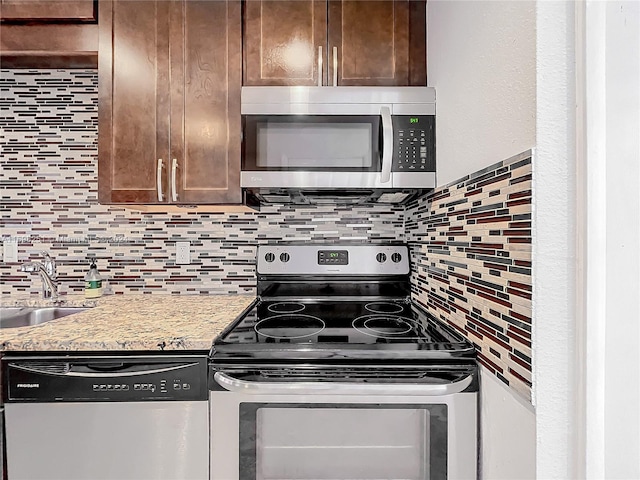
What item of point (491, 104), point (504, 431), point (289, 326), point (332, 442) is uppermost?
point (491, 104)

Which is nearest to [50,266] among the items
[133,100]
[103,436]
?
[133,100]

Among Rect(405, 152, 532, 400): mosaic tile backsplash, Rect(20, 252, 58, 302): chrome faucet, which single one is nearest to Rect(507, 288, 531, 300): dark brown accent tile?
Rect(405, 152, 532, 400): mosaic tile backsplash

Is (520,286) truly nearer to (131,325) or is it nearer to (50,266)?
(131,325)

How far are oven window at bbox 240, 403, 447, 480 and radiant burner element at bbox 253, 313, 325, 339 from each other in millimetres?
234

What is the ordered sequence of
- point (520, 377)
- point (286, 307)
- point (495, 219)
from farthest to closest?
point (286, 307) < point (495, 219) < point (520, 377)

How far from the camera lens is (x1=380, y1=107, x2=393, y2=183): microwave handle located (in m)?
1.33

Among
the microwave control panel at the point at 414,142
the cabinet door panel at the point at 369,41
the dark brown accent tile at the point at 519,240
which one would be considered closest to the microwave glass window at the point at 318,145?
the microwave control panel at the point at 414,142

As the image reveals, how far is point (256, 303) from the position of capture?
1.62m

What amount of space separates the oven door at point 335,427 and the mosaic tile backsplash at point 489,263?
20cm

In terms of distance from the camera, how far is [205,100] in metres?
1.42

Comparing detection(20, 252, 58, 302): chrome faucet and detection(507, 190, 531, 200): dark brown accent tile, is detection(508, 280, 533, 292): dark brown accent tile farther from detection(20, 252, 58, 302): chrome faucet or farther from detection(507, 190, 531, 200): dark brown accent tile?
detection(20, 252, 58, 302): chrome faucet

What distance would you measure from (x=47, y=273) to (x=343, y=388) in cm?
147

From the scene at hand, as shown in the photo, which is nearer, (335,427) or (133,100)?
(335,427)
